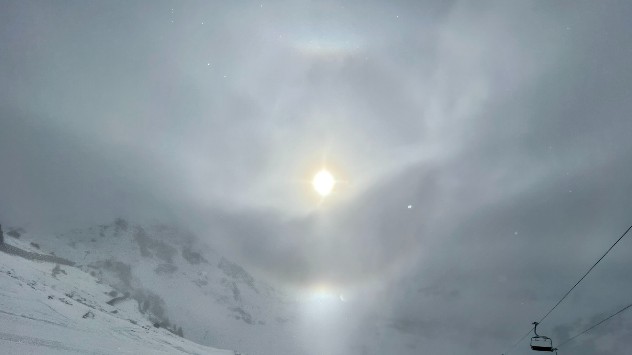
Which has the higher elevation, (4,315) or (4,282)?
(4,282)

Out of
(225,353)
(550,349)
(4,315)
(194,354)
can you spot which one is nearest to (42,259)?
(225,353)

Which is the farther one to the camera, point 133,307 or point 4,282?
point 133,307

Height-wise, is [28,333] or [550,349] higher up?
[550,349]

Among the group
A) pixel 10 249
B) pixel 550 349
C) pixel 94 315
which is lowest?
pixel 94 315

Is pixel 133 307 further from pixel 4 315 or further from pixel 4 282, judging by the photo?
pixel 4 315

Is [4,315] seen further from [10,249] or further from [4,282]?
[10,249]

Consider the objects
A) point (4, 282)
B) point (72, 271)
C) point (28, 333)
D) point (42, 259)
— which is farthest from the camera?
point (72, 271)

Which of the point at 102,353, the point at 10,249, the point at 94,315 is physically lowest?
the point at 102,353

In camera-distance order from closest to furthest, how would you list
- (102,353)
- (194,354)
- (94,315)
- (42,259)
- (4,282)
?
(102,353), (4,282), (94,315), (194,354), (42,259)

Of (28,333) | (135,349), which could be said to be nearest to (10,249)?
(135,349)
